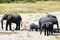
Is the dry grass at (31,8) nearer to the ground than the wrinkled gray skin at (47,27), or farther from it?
farther from it

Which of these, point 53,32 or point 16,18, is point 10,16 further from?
point 53,32

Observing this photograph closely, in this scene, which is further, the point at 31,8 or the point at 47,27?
the point at 31,8

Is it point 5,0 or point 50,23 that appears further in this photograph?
point 5,0

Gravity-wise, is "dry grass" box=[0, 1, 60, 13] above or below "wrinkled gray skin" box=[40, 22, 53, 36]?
above

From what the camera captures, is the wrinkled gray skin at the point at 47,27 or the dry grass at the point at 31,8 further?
the dry grass at the point at 31,8

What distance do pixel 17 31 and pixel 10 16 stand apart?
962mm

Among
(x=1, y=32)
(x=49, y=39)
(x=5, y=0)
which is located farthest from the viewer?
(x=5, y=0)

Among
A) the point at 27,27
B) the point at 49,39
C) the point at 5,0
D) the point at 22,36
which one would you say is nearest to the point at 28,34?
the point at 22,36

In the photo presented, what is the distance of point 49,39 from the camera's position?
15.1 meters

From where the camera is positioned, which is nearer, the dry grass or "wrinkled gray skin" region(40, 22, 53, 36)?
"wrinkled gray skin" region(40, 22, 53, 36)

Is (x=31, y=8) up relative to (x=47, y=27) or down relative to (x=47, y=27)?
up

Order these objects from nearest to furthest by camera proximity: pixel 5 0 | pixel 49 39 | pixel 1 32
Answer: pixel 49 39
pixel 1 32
pixel 5 0

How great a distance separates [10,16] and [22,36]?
2.54 m

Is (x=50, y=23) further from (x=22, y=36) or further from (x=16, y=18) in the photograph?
(x=16, y=18)
